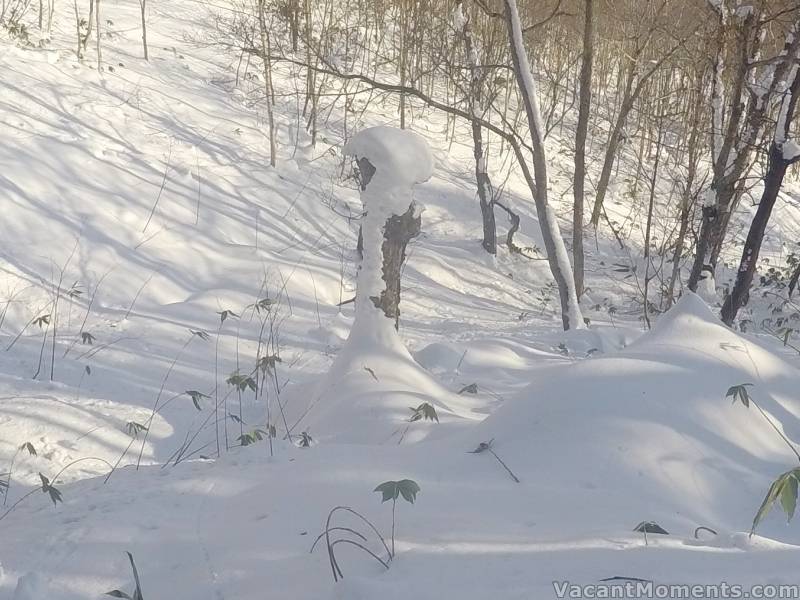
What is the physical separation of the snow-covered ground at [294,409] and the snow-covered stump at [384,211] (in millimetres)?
365

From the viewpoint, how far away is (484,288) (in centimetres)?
1042

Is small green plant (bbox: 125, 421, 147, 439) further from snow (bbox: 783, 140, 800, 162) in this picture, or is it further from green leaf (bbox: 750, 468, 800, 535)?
snow (bbox: 783, 140, 800, 162)

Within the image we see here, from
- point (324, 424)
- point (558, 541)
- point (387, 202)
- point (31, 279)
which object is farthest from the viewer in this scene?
point (31, 279)

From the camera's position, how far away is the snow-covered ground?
175 centimetres

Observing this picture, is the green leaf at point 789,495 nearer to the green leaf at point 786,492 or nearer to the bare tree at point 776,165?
the green leaf at point 786,492

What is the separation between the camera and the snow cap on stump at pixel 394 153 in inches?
161

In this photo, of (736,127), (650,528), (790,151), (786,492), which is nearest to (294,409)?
(650,528)

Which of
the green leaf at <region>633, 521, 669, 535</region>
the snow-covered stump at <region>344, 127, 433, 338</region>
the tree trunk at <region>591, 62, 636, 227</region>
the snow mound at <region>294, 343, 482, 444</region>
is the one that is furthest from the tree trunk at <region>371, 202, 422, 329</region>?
the tree trunk at <region>591, 62, 636, 227</region>

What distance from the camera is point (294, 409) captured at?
164 inches

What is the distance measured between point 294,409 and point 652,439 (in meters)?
2.30

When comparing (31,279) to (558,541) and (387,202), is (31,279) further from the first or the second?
(558,541)

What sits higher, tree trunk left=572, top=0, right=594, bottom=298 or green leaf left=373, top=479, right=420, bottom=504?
tree trunk left=572, top=0, right=594, bottom=298

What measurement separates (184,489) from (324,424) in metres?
1.19

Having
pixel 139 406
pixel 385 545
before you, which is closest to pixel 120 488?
pixel 385 545
